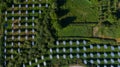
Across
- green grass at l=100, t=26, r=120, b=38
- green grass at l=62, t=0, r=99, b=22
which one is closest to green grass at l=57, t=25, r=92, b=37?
green grass at l=62, t=0, r=99, b=22

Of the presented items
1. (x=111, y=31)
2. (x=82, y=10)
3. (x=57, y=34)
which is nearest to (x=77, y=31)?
(x=57, y=34)

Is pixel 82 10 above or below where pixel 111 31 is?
above

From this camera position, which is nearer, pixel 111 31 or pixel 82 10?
pixel 111 31

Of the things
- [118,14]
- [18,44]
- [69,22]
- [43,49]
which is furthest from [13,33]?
[118,14]

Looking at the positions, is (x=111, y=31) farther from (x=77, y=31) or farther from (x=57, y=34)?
(x=57, y=34)

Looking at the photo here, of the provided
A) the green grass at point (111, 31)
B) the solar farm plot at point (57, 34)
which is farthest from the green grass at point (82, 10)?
the green grass at point (111, 31)

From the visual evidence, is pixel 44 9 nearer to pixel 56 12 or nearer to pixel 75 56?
pixel 56 12

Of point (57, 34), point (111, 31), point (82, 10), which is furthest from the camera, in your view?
point (82, 10)

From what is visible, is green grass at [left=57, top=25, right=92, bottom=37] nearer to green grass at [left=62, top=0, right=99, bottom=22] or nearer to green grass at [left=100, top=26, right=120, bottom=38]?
green grass at [left=62, top=0, right=99, bottom=22]
